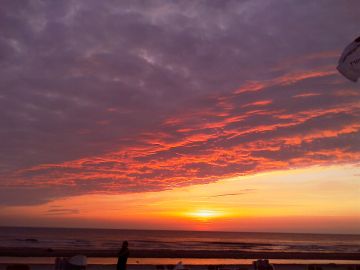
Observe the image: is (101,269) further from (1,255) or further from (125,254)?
(1,255)

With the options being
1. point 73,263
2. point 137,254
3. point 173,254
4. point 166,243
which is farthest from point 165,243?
point 73,263

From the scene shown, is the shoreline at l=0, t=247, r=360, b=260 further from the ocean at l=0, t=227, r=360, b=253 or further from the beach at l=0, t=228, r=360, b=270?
the ocean at l=0, t=227, r=360, b=253

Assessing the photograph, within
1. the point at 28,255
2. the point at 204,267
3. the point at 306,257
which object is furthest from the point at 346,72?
the point at 306,257

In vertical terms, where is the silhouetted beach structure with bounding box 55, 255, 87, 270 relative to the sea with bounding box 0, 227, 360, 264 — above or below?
above

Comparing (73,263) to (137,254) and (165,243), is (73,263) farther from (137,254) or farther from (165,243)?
(165,243)

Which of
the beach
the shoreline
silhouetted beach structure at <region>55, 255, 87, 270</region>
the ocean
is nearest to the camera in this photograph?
silhouetted beach structure at <region>55, 255, 87, 270</region>

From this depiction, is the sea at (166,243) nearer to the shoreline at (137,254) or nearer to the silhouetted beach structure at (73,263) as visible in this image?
the shoreline at (137,254)

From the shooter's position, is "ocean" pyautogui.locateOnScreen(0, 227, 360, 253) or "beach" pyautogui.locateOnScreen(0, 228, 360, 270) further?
"ocean" pyautogui.locateOnScreen(0, 227, 360, 253)

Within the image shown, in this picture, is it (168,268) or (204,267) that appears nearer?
(168,268)

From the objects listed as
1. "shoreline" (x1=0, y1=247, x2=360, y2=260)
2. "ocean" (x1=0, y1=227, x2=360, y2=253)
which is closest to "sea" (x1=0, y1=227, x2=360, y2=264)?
"ocean" (x1=0, y1=227, x2=360, y2=253)

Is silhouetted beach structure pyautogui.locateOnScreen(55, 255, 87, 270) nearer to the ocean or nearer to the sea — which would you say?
the sea

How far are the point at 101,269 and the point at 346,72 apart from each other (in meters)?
21.3

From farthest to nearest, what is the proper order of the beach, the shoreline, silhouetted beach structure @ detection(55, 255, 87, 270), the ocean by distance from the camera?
the ocean, the shoreline, the beach, silhouetted beach structure @ detection(55, 255, 87, 270)

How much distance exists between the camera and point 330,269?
55.3ft
